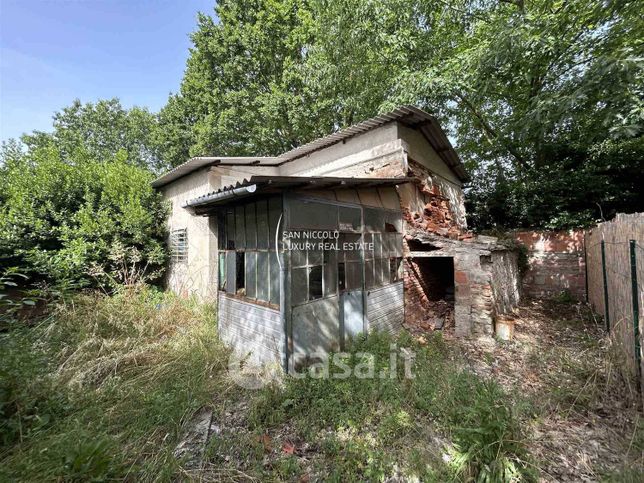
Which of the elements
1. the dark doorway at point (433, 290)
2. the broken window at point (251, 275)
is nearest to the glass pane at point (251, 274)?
the broken window at point (251, 275)

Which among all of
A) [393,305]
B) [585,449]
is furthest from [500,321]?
[585,449]

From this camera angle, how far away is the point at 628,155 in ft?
31.1

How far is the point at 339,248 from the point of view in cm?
530

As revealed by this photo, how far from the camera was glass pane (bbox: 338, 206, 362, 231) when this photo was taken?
17.5 ft

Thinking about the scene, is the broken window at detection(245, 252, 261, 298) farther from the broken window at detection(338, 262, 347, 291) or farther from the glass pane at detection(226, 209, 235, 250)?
the broken window at detection(338, 262, 347, 291)

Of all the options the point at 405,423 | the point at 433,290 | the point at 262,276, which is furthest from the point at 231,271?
the point at 433,290

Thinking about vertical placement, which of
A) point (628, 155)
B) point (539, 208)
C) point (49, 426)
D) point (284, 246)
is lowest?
point (49, 426)

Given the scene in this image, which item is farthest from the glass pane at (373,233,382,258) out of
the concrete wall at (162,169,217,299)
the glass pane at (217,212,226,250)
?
the concrete wall at (162,169,217,299)

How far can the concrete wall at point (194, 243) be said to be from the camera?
28.5 feet

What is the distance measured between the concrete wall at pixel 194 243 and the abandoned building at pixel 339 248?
46mm

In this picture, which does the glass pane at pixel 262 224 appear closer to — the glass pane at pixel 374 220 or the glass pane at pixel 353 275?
the glass pane at pixel 353 275

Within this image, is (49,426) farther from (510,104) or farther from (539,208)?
(510,104)

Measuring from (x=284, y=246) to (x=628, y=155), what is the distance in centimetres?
1309

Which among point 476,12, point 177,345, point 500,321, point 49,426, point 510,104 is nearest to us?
point 49,426
